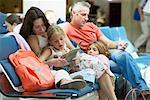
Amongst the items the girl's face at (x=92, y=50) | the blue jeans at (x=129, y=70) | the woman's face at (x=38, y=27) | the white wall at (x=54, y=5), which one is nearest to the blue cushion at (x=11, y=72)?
the woman's face at (x=38, y=27)

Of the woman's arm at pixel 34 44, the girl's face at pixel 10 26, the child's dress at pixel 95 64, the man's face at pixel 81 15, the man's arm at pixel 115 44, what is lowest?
the child's dress at pixel 95 64

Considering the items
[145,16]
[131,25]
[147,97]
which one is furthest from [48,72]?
[131,25]

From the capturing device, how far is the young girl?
12.3ft

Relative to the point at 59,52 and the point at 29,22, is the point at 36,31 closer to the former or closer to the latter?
the point at 29,22

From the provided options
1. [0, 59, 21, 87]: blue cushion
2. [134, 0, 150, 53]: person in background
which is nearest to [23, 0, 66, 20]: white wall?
[0, 59, 21, 87]: blue cushion

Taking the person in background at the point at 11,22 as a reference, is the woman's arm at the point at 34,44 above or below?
below

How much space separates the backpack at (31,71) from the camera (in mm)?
3338

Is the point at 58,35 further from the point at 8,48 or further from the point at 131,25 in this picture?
the point at 131,25

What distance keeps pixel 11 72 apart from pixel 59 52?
70cm

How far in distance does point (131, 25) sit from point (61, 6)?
4.44 m

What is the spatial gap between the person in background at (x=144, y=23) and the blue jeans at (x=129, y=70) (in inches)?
171

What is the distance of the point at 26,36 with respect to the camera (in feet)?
12.7

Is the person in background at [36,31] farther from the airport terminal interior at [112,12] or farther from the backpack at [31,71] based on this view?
the airport terminal interior at [112,12]

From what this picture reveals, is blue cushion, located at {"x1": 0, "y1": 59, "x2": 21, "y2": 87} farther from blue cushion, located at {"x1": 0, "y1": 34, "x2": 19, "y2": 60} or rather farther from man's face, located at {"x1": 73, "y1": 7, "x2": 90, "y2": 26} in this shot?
man's face, located at {"x1": 73, "y1": 7, "x2": 90, "y2": 26}
